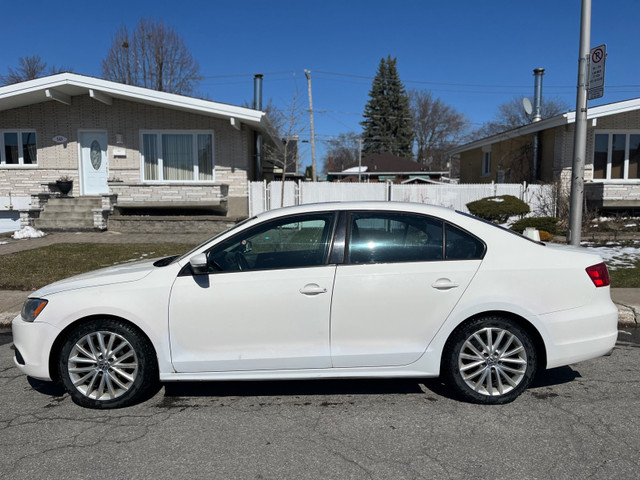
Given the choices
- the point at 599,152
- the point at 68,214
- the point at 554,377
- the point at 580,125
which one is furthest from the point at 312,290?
the point at 599,152

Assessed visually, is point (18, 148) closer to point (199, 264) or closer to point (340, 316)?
point (199, 264)

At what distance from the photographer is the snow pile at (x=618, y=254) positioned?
9.74m

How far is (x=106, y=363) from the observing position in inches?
148

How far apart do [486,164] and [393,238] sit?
22.9m

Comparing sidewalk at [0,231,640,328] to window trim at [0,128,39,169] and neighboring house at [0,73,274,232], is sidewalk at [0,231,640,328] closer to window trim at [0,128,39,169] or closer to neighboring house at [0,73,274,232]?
neighboring house at [0,73,274,232]

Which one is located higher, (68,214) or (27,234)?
(68,214)

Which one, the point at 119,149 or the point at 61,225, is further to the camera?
the point at 119,149

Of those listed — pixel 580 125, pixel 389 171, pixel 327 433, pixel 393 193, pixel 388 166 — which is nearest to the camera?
pixel 327 433

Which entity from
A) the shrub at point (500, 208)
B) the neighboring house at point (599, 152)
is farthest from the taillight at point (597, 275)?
the neighboring house at point (599, 152)

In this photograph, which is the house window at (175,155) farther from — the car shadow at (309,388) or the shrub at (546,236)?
the car shadow at (309,388)

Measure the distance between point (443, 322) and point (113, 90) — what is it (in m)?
14.9

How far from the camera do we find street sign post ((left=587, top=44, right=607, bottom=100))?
7.08m

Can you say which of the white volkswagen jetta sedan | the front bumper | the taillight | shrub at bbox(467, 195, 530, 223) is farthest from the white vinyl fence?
the taillight

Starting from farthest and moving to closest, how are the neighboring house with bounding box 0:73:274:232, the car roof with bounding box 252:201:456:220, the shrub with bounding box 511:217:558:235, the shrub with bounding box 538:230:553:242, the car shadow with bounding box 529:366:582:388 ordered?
the neighboring house with bounding box 0:73:274:232, the shrub with bounding box 511:217:558:235, the shrub with bounding box 538:230:553:242, the car shadow with bounding box 529:366:582:388, the car roof with bounding box 252:201:456:220
